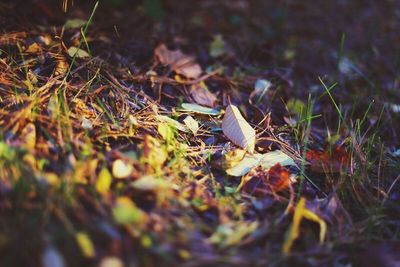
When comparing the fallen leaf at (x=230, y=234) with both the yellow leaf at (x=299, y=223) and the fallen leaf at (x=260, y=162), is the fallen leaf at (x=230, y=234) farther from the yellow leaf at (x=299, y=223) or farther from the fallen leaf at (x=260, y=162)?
the fallen leaf at (x=260, y=162)

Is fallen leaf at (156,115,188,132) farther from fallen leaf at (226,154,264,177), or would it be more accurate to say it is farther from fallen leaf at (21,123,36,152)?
fallen leaf at (21,123,36,152)

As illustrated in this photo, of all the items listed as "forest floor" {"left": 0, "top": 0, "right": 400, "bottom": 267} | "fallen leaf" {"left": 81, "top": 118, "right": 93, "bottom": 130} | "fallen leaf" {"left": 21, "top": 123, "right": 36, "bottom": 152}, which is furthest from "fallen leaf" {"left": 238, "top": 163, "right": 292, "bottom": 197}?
"fallen leaf" {"left": 21, "top": 123, "right": 36, "bottom": 152}

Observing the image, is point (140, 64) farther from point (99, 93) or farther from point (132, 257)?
point (132, 257)

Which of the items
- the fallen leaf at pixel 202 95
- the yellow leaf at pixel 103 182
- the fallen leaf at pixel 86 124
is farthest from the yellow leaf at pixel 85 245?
the fallen leaf at pixel 202 95

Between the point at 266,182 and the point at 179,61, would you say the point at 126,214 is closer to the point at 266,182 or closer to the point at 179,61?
the point at 266,182

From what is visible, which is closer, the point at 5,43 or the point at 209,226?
the point at 209,226

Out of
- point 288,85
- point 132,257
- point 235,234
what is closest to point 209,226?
point 235,234
